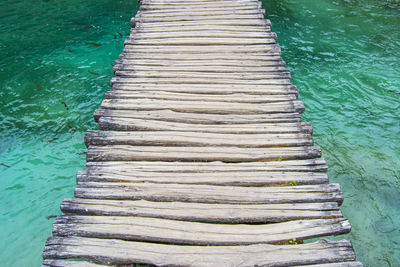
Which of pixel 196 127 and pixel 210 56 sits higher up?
pixel 210 56

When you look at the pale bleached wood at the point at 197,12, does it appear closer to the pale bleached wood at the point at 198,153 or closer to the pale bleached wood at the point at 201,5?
the pale bleached wood at the point at 201,5

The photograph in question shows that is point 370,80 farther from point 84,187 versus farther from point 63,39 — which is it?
point 63,39

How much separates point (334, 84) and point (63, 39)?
7.97 meters

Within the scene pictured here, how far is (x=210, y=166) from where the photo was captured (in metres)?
3.58

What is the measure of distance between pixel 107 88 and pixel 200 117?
14.3 ft

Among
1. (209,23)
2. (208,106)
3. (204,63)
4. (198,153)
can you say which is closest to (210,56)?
(204,63)

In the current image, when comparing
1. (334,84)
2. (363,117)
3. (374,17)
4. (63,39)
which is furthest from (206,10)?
(374,17)

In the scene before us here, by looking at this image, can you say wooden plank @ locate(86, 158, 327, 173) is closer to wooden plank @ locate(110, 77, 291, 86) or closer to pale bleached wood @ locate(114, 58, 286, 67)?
wooden plank @ locate(110, 77, 291, 86)

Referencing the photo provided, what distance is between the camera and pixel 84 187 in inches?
133

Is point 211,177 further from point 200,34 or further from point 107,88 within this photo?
point 107,88

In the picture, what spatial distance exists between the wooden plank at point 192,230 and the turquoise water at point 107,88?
2.26 m

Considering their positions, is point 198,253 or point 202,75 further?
point 202,75

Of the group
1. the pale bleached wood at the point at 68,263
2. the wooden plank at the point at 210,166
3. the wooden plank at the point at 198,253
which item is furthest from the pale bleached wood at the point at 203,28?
the pale bleached wood at the point at 68,263

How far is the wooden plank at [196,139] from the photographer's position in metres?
3.85
